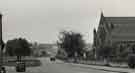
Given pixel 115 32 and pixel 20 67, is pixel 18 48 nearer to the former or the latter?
pixel 115 32

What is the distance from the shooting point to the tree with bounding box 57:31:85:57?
11621 centimetres

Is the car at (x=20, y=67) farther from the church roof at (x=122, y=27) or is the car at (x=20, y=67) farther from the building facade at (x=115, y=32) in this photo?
the church roof at (x=122, y=27)

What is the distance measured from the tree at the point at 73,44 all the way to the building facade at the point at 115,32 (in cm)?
561

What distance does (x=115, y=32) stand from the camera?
362ft

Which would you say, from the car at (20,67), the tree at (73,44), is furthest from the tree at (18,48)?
the car at (20,67)

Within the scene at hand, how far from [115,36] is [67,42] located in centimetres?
1970

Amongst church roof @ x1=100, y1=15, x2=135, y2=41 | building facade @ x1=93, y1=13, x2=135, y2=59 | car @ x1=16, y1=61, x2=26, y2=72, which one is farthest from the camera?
church roof @ x1=100, y1=15, x2=135, y2=41

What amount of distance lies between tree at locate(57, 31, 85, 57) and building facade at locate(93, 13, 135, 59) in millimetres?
5612

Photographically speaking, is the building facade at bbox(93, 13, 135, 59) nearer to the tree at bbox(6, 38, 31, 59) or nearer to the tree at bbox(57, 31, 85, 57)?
the tree at bbox(57, 31, 85, 57)

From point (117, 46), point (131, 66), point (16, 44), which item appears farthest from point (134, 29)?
point (131, 66)

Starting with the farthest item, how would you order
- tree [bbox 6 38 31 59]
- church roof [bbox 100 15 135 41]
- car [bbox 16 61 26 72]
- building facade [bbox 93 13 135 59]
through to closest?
tree [bbox 6 38 31 59] → church roof [bbox 100 15 135 41] → building facade [bbox 93 13 135 59] → car [bbox 16 61 26 72]

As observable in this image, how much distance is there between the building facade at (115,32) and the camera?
104 metres

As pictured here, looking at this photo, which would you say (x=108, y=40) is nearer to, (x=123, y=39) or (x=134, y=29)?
(x=123, y=39)

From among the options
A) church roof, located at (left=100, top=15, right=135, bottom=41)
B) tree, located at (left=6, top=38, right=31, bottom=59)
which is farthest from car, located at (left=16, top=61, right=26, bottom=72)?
tree, located at (left=6, top=38, right=31, bottom=59)
